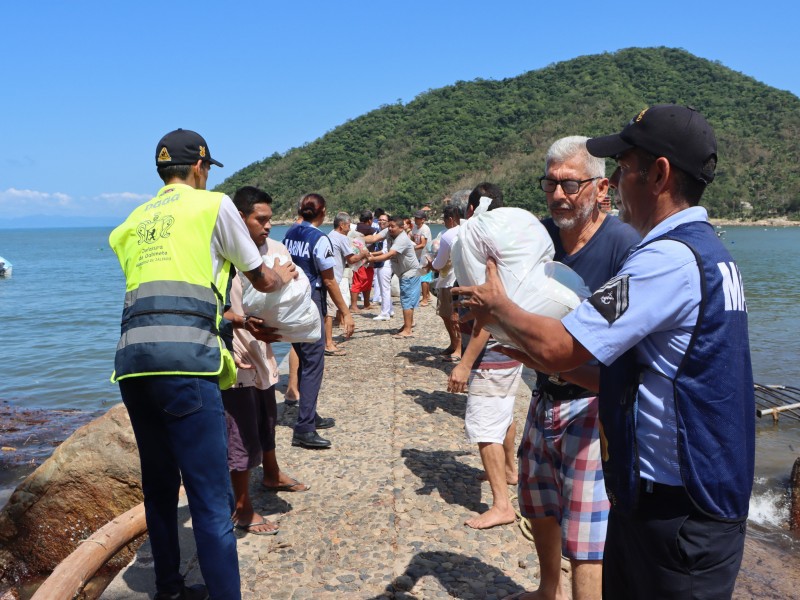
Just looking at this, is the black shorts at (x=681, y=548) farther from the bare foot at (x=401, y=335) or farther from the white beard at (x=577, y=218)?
the bare foot at (x=401, y=335)

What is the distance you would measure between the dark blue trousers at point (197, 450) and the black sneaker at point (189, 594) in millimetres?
427

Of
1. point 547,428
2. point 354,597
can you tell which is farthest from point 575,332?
point 354,597

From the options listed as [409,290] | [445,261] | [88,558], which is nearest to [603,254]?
[88,558]

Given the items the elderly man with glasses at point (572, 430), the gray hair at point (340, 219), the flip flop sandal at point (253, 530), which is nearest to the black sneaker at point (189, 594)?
the flip flop sandal at point (253, 530)

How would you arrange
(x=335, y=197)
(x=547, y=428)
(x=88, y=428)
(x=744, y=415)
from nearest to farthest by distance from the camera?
(x=744, y=415) → (x=547, y=428) → (x=88, y=428) → (x=335, y=197)

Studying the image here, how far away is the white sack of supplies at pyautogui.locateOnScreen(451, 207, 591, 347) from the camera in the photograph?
92.4 inches

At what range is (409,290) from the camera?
11.3 m

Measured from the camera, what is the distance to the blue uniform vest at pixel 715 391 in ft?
5.63

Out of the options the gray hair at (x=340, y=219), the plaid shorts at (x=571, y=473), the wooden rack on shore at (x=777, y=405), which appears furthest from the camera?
the gray hair at (x=340, y=219)

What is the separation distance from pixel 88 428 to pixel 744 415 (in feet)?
16.4

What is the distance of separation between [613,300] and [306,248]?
4894mm

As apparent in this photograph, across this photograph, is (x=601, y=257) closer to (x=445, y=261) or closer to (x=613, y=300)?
(x=613, y=300)

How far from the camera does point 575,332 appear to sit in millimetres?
1796

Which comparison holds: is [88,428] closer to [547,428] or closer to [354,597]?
[354,597]
